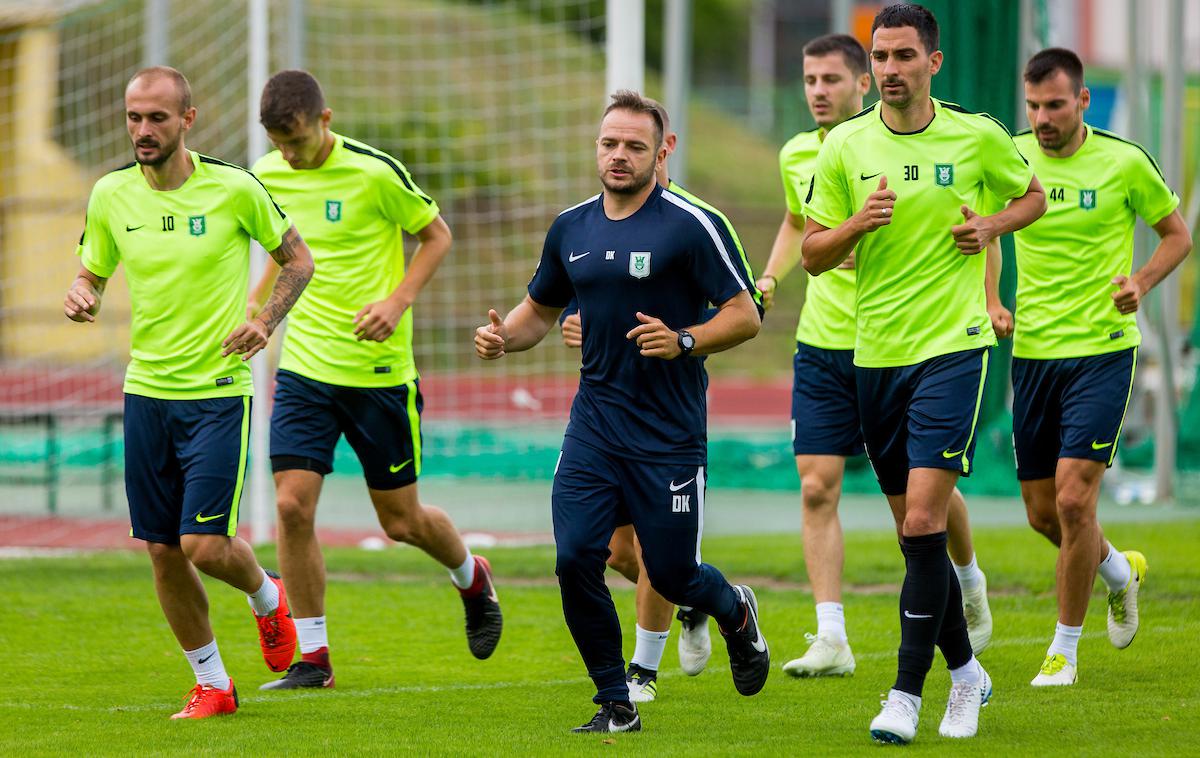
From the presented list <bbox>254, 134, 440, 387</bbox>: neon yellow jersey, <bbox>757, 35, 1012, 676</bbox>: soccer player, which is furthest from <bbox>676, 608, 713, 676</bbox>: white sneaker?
<bbox>254, 134, 440, 387</bbox>: neon yellow jersey

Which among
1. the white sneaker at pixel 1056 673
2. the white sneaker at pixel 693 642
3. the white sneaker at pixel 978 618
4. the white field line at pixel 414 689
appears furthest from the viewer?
the white sneaker at pixel 978 618

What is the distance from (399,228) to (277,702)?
7.92 feet

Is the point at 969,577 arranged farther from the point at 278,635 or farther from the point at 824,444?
the point at 278,635

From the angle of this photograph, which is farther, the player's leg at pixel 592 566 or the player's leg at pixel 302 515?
the player's leg at pixel 302 515

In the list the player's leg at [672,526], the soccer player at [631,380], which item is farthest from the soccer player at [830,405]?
the soccer player at [631,380]

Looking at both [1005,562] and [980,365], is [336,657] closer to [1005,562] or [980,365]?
[980,365]

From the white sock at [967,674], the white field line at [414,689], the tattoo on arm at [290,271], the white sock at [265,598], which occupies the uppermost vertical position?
the tattoo on arm at [290,271]

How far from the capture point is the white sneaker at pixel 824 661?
748 centimetres

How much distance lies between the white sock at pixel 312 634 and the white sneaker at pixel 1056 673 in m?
3.13

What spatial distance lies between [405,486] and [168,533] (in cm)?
165

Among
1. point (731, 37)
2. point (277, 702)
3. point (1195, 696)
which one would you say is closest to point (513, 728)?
point (277, 702)

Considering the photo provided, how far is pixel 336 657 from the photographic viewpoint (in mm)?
8320

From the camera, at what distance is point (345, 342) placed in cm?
793

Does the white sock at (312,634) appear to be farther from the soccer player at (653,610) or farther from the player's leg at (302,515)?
the soccer player at (653,610)
